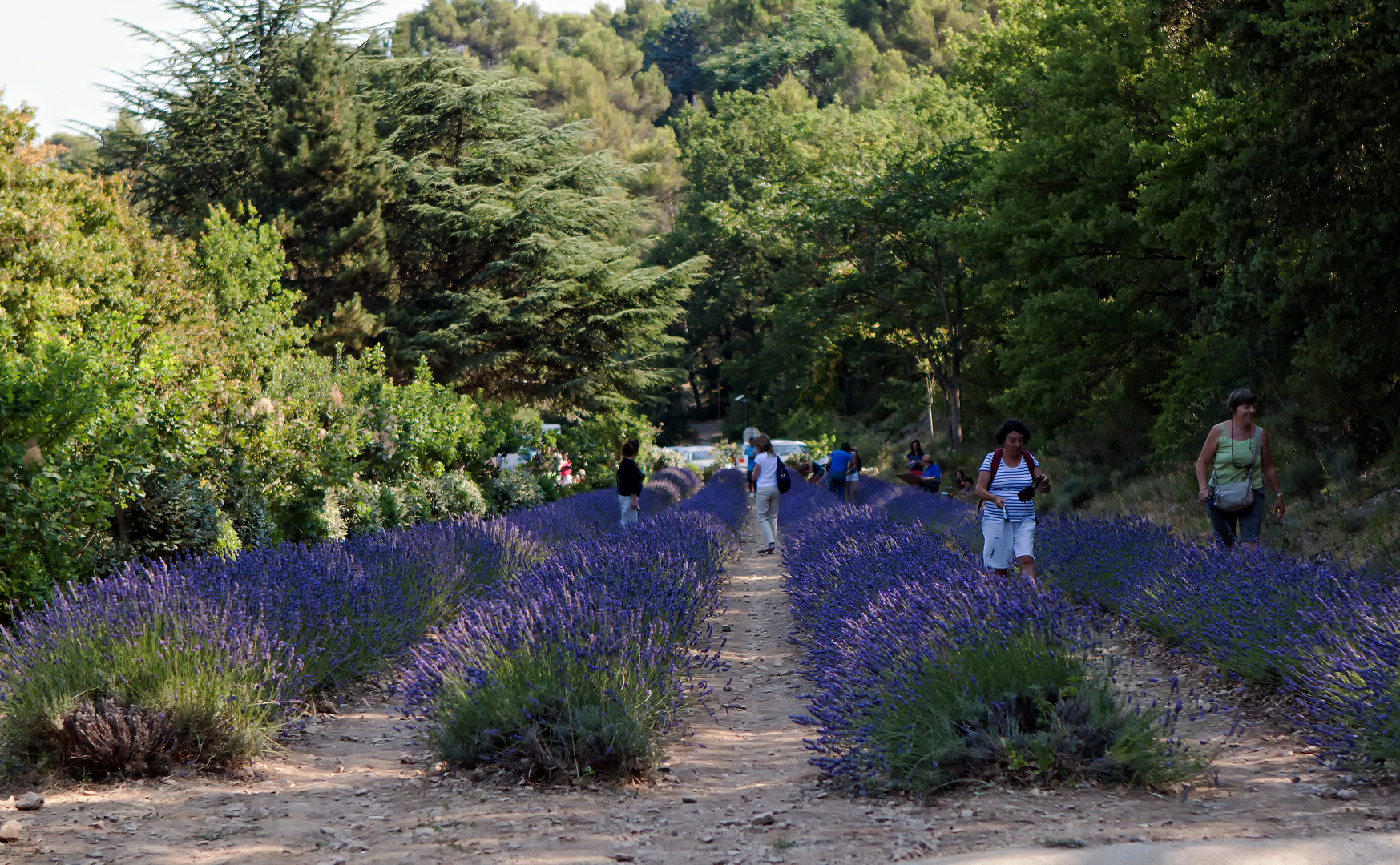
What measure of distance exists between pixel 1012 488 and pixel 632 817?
4225mm

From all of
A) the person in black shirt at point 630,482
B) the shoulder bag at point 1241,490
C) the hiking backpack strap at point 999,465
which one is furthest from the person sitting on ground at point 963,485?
the hiking backpack strap at point 999,465

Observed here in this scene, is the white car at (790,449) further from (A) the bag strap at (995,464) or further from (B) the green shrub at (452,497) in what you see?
(A) the bag strap at (995,464)

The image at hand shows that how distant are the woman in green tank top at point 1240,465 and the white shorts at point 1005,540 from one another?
3.78 feet

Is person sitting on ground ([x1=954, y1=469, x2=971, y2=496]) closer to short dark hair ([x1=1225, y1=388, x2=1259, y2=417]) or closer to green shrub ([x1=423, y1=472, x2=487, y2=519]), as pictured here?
green shrub ([x1=423, y1=472, x2=487, y2=519])

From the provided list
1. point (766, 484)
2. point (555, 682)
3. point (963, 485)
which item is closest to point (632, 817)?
point (555, 682)

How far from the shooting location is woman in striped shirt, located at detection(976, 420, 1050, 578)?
25.7ft

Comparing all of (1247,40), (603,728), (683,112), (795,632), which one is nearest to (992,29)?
(1247,40)

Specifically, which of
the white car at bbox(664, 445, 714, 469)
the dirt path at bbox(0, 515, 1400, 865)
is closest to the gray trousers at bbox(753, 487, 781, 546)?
the dirt path at bbox(0, 515, 1400, 865)

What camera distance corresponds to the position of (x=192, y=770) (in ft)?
16.5

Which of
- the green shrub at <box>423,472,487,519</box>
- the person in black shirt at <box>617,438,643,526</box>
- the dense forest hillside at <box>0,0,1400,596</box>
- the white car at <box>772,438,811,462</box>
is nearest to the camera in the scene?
the dense forest hillside at <box>0,0,1400,596</box>

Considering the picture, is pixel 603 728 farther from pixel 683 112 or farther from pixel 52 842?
pixel 683 112

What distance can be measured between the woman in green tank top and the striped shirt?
1119mm

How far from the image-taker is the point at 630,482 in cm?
1429

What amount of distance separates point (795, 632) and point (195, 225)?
76.4 feet
